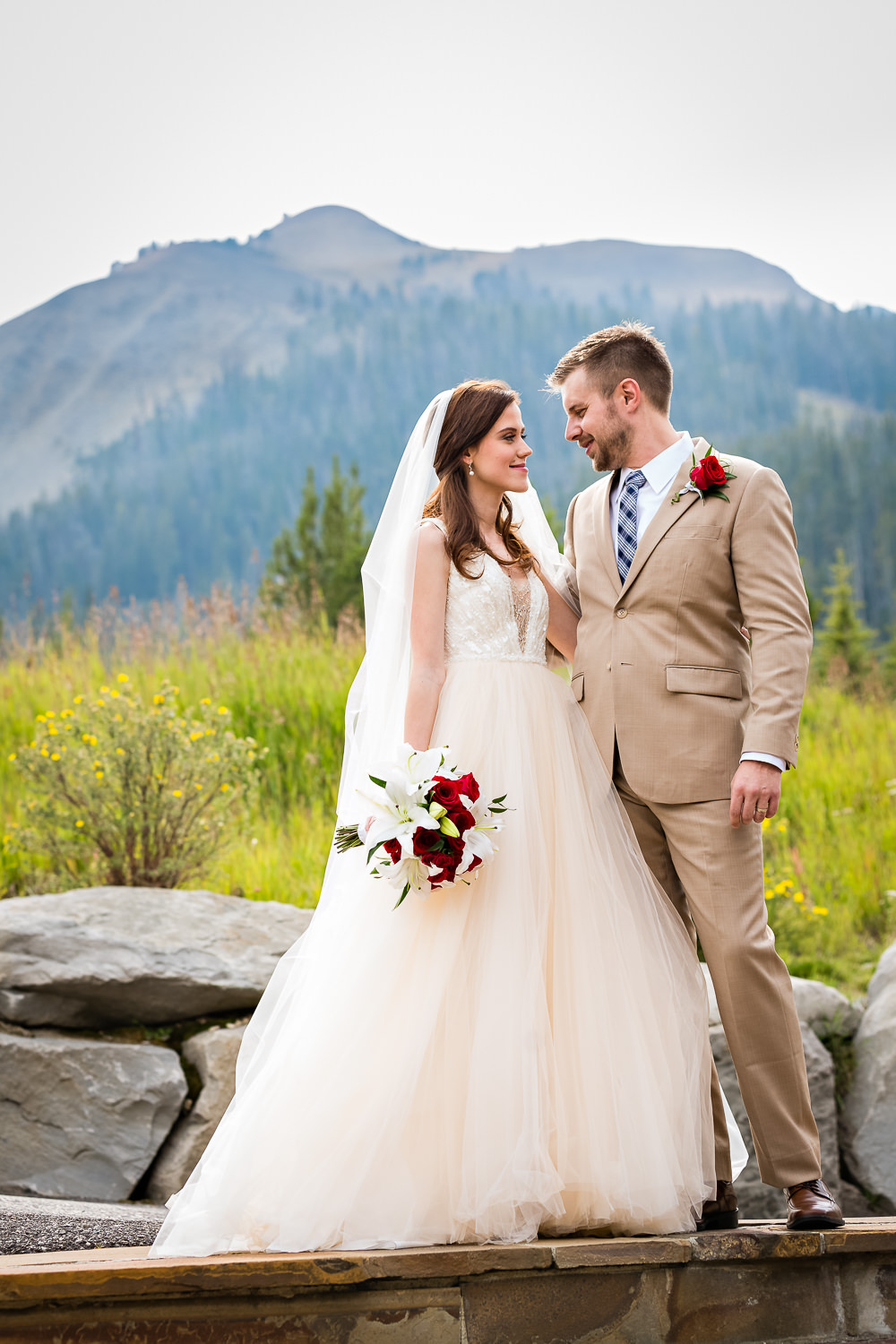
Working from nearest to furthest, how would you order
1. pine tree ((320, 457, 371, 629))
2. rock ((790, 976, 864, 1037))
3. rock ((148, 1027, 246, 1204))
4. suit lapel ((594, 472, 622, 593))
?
suit lapel ((594, 472, 622, 593))
rock ((148, 1027, 246, 1204))
rock ((790, 976, 864, 1037))
pine tree ((320, 457, 371, 629))

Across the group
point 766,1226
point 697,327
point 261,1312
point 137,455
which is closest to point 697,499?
point 766,1226

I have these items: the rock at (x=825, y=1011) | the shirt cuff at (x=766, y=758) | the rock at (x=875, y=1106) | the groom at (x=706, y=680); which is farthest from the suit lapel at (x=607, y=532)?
the rock at (x=875, y=1106)

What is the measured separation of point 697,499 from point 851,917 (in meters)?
3.90

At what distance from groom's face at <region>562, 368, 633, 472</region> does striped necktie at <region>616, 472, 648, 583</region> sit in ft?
0.30

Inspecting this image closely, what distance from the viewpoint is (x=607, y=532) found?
326cm

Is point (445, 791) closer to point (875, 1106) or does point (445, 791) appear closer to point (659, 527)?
point (659, 527)

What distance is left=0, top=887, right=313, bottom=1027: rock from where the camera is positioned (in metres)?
4.43

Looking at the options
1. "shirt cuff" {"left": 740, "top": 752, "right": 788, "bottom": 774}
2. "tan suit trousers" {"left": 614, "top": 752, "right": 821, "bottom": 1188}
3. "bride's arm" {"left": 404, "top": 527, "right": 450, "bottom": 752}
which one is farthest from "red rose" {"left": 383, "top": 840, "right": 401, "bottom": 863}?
"shirt cuff" {"left": 740, "top": 752, "right": 788, "bottom": 774}

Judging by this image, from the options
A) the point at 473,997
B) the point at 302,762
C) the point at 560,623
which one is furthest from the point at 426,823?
the point at 302,762

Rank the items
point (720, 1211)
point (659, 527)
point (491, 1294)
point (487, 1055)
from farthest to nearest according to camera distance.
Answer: point (659, 527) → point (720, 1211) → point (487, 1055) → point (491, 1294)

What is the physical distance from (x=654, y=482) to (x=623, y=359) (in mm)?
404

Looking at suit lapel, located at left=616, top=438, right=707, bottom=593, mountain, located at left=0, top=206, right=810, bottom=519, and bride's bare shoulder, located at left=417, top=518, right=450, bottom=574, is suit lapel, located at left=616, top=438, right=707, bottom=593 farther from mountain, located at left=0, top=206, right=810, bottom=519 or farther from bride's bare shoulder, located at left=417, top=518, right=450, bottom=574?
mountain, located at left=0, top=206, right=810, bottom=519

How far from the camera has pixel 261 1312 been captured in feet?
7.06

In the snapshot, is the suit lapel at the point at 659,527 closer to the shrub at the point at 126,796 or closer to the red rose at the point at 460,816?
the red rose at the point at 460,816
